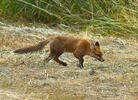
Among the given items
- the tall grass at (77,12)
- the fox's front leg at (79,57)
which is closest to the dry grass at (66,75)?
the fox's front leg at (79,57)

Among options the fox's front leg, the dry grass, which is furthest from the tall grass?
the fox's front leg

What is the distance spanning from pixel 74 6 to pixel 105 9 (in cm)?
90

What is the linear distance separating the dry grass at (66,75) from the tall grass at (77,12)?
1.23 metres

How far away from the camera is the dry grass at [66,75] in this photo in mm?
5512

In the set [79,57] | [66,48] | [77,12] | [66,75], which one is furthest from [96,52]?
[77,12]

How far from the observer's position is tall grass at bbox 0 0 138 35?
457 inches

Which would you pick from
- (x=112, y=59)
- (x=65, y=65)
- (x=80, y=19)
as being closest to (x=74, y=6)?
(x=80, y=19)

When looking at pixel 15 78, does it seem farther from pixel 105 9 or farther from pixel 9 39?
pixel 105 9

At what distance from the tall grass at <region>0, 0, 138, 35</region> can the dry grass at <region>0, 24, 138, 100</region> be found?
1231mm

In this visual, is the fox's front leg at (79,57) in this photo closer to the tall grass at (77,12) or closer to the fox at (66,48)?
the fox at (66,48)

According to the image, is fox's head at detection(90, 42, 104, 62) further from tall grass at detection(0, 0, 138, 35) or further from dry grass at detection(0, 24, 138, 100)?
tall grass at detection(0, 0, 138, 35)

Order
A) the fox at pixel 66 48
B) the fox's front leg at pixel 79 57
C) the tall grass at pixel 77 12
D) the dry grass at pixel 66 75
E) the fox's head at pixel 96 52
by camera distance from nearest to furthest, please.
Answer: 1. the dry grass at pixel 66 75
2. the fox's front leg at pixel 79 57
3. the fox at pixel 66 48
4. the fox's head at pixel 96 52
5. the tall grass at pixel 77 12

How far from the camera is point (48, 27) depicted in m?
12.3

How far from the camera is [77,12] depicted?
501 inches
